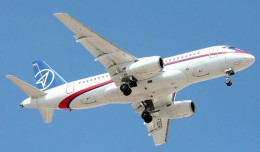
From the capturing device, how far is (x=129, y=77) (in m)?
58.2

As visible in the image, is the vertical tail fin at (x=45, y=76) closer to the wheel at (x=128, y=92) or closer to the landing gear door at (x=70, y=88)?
the landing gear door at (x=70, y=88)

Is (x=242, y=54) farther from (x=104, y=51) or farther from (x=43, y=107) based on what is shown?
(x=43, y=107)

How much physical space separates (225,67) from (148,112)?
1008 centimetres

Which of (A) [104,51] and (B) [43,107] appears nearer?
(A) [104,51]

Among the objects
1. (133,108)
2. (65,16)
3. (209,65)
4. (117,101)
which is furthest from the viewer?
(133,108)

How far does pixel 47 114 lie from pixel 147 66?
13426 mm

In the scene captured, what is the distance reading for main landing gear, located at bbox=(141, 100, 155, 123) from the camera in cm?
6272

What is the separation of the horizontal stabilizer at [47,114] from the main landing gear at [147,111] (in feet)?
30.6

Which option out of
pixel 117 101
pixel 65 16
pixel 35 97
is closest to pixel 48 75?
pixel 35 97

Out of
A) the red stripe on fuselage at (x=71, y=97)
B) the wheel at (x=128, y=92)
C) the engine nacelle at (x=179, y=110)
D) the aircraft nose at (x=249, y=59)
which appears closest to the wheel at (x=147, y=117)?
the engine nacelle at (x=179, y=110)

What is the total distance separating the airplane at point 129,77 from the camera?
185 feet

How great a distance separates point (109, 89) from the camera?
59062 mm

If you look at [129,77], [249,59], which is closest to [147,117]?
[129,77]

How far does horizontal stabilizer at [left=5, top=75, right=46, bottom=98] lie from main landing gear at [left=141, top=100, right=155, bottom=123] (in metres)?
10.1
